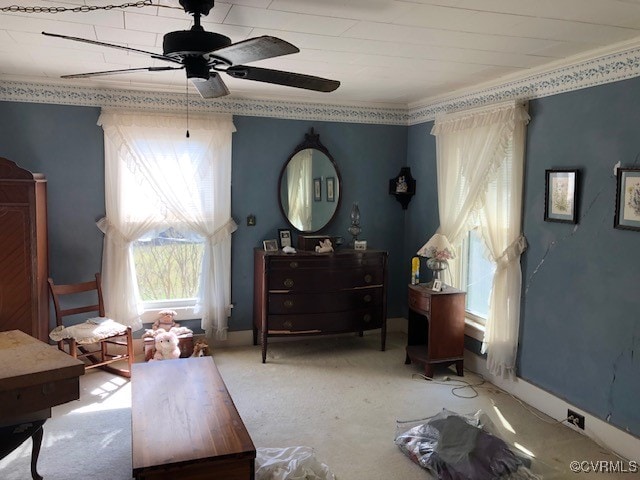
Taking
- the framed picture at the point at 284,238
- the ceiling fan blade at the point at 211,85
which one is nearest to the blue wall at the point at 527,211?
the framed picture at the point at 284,238

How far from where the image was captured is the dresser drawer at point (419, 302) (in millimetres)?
4191

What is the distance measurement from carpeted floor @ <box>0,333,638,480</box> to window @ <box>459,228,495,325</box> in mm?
545

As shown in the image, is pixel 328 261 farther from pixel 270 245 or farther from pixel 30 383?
pixel 30 383

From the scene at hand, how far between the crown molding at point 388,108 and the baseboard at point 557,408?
2030 mm

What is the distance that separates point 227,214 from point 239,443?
2.73m

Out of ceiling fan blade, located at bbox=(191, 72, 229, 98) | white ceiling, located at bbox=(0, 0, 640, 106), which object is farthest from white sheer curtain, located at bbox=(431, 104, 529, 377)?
ceiling fan blade, located at bbox=(191, 72, 229, 98)

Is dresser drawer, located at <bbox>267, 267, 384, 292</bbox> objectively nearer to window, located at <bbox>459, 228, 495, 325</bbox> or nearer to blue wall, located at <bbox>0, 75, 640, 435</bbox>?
blue wall, located at <bbox>0, 75, 640, 435</bbox>

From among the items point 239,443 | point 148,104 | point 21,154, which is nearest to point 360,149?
point 148,104

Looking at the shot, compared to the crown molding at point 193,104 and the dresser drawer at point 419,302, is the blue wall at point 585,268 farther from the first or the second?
the crown molding at point 193,104

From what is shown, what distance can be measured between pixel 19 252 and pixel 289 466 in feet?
8.23

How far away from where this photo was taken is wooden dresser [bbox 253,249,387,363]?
14.6ft

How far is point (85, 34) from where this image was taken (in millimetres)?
2869

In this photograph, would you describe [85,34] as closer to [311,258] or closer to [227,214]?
[227,214]

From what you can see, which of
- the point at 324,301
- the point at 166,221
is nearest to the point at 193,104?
the point at 166,221
